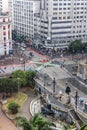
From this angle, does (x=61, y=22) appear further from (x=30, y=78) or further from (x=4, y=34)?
(x=30, y=78)

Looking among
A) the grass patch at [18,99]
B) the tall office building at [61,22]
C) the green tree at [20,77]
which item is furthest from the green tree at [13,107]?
the tall office building at [61,22]

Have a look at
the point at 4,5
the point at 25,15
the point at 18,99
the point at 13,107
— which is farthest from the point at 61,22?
the point at 13,107

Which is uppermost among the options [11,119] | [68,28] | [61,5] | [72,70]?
[61,5]

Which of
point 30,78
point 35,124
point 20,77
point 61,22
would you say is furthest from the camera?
point 61,22

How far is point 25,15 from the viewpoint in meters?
106

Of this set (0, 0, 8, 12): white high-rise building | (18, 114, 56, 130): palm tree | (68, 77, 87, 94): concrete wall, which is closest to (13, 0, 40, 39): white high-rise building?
(0, 0, 8, 12): white high-rise building

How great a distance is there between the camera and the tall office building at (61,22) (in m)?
94.8

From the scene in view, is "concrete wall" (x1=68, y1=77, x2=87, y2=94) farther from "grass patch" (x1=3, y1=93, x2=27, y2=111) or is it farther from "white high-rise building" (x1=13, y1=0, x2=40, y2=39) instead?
"white high-rise building" (x1=13, y1=0, x2=40, y2=39)

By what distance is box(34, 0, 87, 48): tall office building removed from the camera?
9481 centimetres

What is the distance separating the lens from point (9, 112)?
53625 millimetres

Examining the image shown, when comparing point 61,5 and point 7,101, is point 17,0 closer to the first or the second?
point 61,5

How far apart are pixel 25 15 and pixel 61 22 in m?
15.7

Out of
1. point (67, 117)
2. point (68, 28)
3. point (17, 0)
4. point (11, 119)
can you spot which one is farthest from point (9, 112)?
point (17, 0)

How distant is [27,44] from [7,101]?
47.3 m
